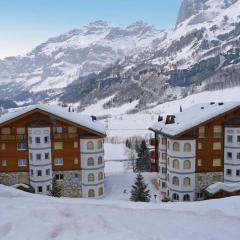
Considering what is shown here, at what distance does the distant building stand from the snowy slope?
23952 millimetres

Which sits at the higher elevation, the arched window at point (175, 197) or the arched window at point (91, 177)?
the arched window at point (91, 177)

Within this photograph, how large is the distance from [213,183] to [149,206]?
2587 cm

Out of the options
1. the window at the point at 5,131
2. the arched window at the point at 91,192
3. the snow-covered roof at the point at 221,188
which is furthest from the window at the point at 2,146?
the snow-covered roof at the point at 221,188

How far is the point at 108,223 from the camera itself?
22641mm

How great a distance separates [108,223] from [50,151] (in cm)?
3316

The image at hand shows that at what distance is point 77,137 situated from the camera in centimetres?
5494

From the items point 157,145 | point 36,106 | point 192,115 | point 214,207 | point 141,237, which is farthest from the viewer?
point 157,145

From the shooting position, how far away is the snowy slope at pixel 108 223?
20.8m

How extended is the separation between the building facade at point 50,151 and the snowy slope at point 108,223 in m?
25.2

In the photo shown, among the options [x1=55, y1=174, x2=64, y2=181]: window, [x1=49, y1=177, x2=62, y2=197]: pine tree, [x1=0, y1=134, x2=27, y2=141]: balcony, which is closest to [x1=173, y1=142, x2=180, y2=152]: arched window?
[x1=55, y1=174, x2=64, y2=181]: window

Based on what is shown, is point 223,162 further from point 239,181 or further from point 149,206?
point 149,206

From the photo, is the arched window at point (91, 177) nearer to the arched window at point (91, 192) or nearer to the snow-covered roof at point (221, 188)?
the arched window at point (91, 192)

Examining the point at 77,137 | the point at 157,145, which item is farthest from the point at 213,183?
the point at 77,137

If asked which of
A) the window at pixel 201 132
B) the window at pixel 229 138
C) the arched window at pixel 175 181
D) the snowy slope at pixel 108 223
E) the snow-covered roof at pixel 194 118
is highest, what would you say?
the snow-covered roof at pixel 194 118
